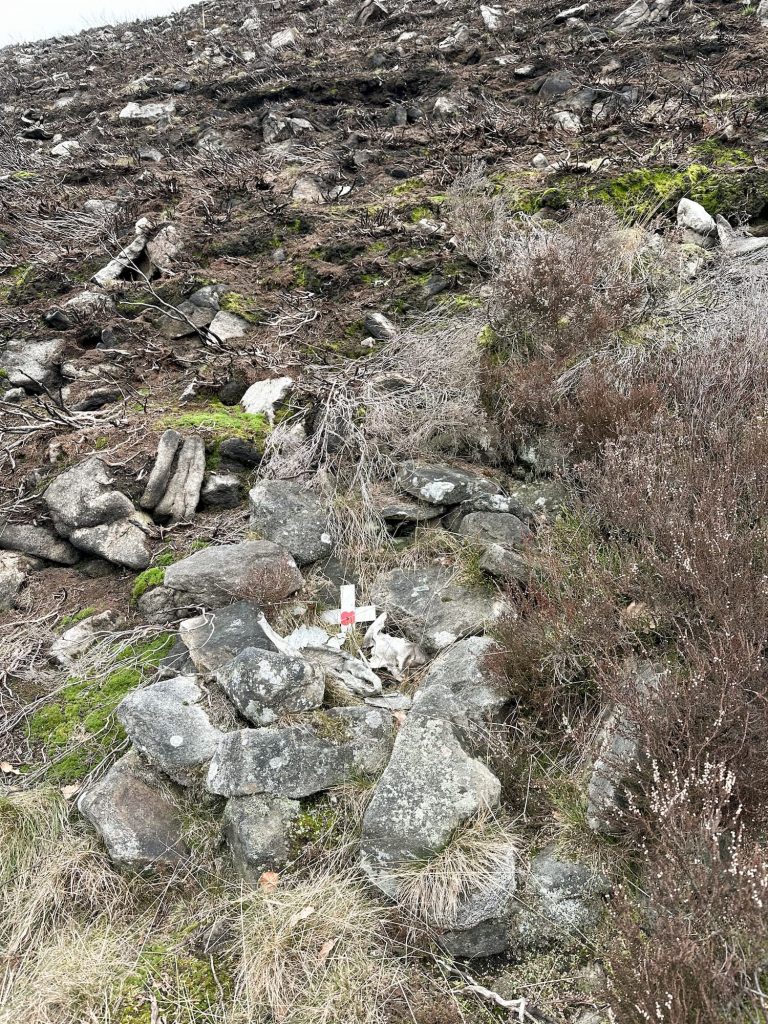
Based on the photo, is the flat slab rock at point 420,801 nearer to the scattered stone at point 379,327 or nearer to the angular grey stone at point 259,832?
the angular grey stone at point 259,832

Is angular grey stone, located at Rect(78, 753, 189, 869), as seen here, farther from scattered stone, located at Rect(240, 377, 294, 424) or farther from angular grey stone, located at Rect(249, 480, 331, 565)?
scattered stone, located at Rect(240, 377, 294, 424)

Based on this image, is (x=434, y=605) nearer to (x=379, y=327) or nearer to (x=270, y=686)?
(x=270, y=686)

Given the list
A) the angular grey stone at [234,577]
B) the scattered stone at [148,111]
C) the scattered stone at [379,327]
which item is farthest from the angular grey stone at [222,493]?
the scattered stone at [148,111]

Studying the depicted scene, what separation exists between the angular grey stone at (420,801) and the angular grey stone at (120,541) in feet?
7.64

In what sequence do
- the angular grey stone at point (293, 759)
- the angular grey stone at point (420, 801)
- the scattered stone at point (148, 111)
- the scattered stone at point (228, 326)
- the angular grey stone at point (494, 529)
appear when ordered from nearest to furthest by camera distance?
the angular grey stone at point (420, 801) < the angular grey stone at point (293, 759) < the angular grey stone at point (494, 529) < the scattered stone at point (228, 326) < the scattered stone at point (148, 111)

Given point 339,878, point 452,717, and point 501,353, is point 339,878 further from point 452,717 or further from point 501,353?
point 501,353

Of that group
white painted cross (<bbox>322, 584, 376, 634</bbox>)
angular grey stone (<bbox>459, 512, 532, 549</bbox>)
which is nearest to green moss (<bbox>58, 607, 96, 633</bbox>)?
white painted cross (<bbox>322, 584, 376, 634</bbox>)

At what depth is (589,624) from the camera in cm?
305

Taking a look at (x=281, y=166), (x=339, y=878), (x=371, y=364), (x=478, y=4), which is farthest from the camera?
(x=478, y=4)

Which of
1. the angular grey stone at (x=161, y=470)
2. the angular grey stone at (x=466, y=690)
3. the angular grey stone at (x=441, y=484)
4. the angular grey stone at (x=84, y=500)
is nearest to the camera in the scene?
the angular grey stone at (x=466, y=690)

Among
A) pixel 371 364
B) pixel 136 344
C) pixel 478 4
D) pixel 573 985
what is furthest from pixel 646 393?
pixel 478 4

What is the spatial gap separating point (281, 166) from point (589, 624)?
29.0 feet

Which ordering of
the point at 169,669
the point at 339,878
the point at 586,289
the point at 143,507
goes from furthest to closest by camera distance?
the point at 586,289, the point at 143,507, the point at 169,669, the point at 339,878

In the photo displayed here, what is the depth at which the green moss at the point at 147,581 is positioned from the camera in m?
4.19
